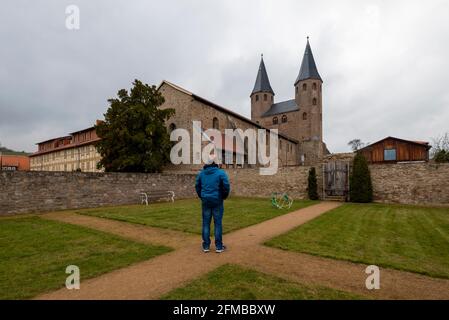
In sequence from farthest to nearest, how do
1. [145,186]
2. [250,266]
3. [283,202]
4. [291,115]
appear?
[291,115] → [145,186] → [283,202] → [250,266]

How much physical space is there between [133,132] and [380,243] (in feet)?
57.8

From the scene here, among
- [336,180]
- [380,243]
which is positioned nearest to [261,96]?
[336,180]

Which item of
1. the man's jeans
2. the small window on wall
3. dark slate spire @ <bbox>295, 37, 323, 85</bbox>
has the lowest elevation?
the man's jeans

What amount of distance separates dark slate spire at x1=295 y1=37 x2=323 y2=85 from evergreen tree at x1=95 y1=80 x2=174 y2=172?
3577 centimetres

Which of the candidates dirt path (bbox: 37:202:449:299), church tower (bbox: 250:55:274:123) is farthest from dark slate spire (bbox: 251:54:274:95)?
dirt path (bbox: 37:202:449:299)

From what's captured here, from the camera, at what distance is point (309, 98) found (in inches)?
1809

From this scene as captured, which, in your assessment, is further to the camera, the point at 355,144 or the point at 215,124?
the point at 355,144

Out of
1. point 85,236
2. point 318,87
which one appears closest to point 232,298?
point 85,236

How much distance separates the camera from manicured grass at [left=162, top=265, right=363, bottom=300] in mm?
2967

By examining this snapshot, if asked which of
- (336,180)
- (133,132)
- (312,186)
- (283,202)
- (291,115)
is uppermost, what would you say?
(291,115)

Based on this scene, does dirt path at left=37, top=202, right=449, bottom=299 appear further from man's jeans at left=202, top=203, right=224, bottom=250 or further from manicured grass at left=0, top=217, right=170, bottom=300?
manicured grass at left=0, top=217, right=170, bottom=300

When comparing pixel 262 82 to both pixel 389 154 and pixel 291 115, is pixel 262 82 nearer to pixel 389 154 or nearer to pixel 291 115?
pixel 291 115

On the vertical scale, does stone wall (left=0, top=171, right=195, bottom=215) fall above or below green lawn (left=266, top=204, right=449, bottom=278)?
above

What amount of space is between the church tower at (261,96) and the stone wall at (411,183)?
40.7 metres
